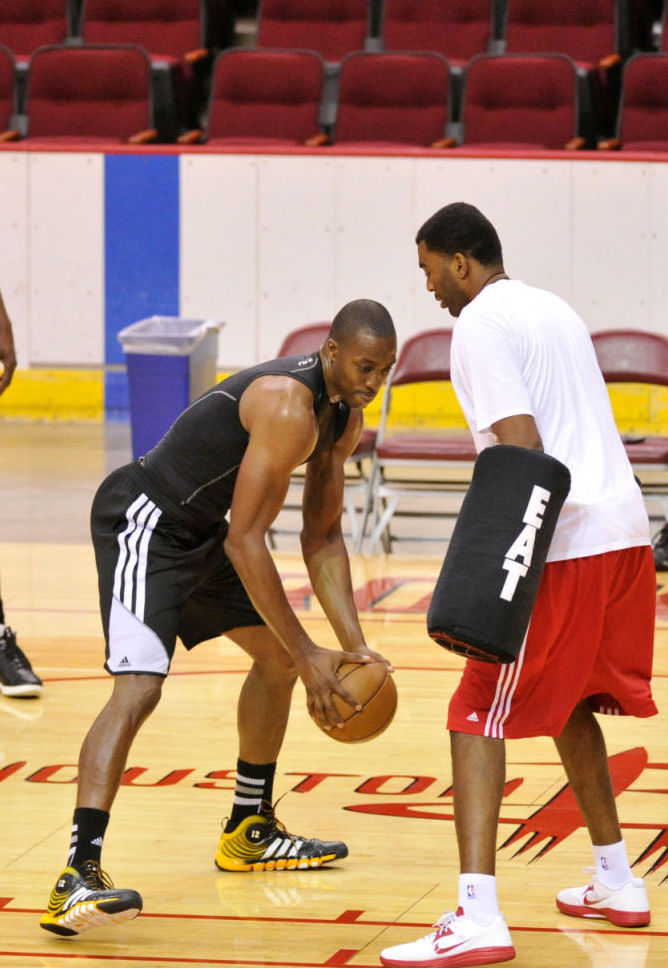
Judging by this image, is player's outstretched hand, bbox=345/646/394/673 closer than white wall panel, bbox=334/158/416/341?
Yes

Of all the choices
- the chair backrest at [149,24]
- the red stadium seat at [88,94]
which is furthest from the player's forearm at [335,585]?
the chair backrest at [149,24]

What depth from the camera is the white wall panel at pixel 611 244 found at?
1134 centimetres

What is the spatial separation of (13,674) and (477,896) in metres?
2.82

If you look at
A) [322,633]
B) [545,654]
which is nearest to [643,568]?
[545,654]

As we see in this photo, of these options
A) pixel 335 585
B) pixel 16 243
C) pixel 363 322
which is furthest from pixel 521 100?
pixel 363 322

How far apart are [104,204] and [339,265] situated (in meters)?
1.83

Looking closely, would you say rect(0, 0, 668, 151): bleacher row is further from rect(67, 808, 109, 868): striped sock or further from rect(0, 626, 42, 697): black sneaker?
rect(67, 808, 109, 868): striped sock

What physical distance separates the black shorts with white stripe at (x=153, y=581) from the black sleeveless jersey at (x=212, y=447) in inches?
1.7

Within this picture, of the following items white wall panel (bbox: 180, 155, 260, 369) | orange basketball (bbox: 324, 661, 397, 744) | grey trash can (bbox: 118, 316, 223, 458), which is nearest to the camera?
orange basketball (bbox: 324, 661, 397, 744)

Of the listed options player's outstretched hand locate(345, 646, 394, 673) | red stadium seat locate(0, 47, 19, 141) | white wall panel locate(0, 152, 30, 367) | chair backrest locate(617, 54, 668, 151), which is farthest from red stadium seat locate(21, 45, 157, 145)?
player's outstretched hand locate(345, 646, 394, 673)

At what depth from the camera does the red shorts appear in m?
3.43

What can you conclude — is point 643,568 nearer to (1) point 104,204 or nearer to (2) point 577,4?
(1) point 104,204

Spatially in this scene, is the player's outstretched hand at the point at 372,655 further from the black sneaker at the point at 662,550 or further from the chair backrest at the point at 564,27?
the chair backrest at the point at 564,27

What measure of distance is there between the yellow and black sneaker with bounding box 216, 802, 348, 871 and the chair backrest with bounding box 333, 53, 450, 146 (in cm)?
877
